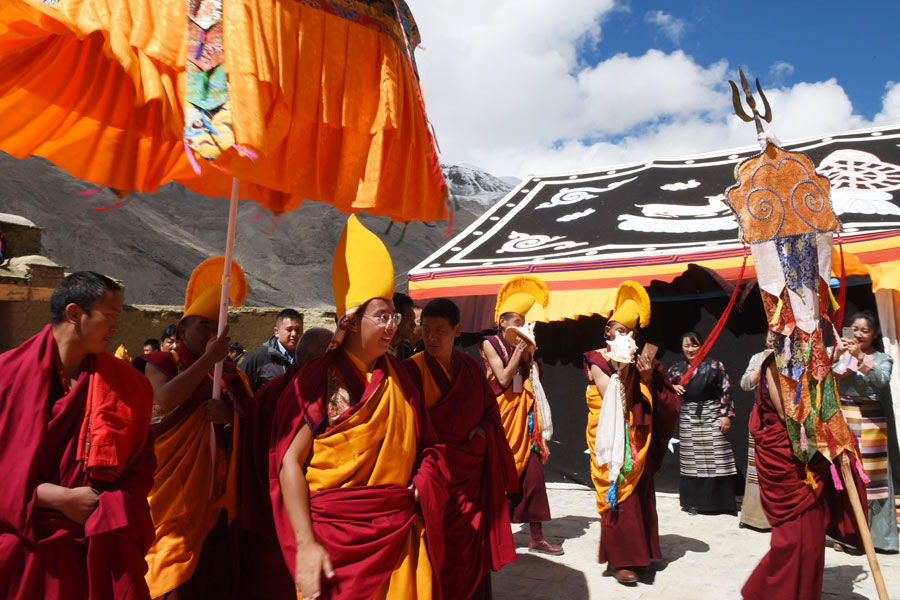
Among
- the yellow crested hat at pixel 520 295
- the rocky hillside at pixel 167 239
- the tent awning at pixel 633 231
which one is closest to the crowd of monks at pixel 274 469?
the yellow crested hat at pixel 520 295

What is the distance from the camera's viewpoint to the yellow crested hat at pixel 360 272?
2.38 meters

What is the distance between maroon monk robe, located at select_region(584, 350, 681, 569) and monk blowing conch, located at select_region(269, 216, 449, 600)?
7.15ft

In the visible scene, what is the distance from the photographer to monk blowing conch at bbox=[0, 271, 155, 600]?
1.99m

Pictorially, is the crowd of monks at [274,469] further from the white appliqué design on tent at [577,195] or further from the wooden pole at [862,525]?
the white appliqué design on tent at [577,195]

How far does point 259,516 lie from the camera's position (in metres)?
2.66

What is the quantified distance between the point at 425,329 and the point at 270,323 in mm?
10513

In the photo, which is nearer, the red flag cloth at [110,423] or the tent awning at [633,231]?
the red flag cloth at [110,423]

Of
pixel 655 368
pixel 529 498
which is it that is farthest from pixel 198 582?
pixel 655 368

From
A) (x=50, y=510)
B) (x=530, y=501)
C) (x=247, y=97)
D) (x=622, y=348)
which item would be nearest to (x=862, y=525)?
(x=622, y=348)

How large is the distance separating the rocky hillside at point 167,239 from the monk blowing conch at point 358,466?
14.2 metres

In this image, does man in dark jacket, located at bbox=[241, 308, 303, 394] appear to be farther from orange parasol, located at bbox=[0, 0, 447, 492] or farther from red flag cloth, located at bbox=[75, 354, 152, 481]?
red flag cloth, located at bbox=[75, 354, 152, 481]

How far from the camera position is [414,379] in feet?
9.18

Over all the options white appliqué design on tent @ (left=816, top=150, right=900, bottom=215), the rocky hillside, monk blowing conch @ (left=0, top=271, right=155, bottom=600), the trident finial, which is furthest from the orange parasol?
the rocky hillside

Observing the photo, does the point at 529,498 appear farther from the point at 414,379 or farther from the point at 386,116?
the point at 386,116
